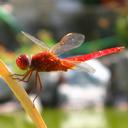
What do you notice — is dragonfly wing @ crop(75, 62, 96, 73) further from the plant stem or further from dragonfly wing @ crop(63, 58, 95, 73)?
the plant stem

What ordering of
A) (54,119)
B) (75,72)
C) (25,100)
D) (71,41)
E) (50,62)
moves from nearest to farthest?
(25,100)
(50,62)
(71,41)
(54,119)
(75,72)

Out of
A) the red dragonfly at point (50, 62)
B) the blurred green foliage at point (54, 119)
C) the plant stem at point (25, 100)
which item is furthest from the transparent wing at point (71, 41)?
the blurred green foliage at point (54, 119)

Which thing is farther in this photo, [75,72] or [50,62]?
[75,72]

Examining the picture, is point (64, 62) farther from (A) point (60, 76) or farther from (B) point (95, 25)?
(B) point (95, 25)

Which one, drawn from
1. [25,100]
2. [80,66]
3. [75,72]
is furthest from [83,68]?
[75,72]

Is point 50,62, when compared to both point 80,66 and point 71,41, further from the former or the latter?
point 71,41

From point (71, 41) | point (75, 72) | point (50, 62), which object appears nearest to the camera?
point (50, 62)

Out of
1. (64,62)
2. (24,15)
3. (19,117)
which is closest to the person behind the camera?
(64,62)

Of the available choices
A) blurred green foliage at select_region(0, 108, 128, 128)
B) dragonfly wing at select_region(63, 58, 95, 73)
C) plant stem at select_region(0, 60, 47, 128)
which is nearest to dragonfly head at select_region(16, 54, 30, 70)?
dragonfly wing at select_region(63, 58, 95, 73)

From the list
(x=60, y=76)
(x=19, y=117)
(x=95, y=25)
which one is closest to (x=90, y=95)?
(x=60, y=76)
